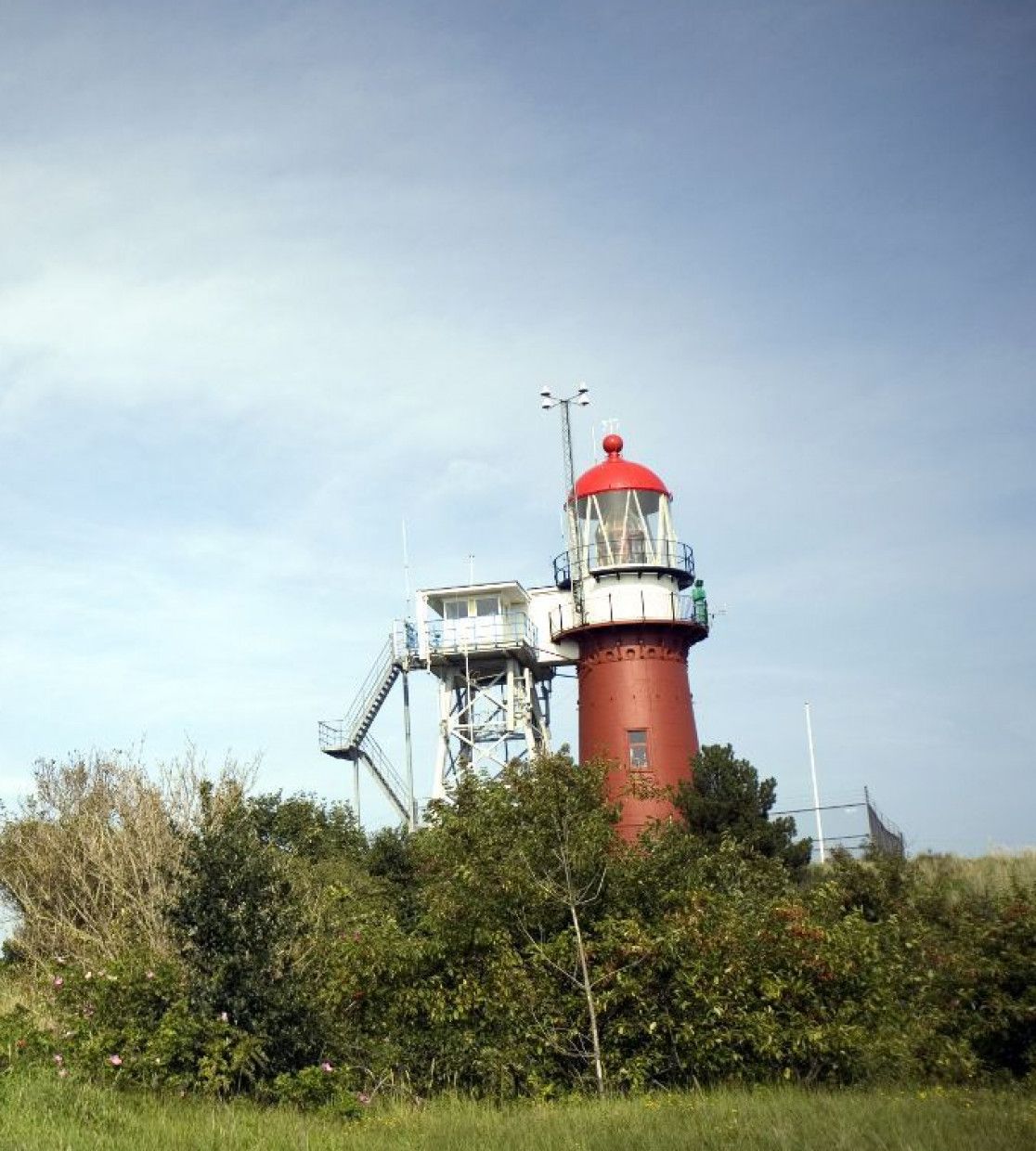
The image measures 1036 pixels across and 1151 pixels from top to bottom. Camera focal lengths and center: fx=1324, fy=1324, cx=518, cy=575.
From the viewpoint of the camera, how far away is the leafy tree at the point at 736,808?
33.8 meters

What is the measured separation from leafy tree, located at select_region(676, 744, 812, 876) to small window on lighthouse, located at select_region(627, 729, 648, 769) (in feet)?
6.79

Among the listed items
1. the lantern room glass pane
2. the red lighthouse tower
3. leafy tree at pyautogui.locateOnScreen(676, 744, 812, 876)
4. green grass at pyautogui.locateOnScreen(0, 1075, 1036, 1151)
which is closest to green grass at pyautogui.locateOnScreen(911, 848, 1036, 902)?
leafy tree at pyautogui.locateOnScreen(676, 744, 812, 876)

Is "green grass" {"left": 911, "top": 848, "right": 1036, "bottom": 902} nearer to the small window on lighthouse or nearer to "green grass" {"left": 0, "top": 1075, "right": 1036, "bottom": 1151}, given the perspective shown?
the small window on lighthouse

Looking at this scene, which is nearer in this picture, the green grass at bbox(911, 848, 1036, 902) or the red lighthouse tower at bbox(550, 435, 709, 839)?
the green grass at bbox(911, 848, 1036, 902)

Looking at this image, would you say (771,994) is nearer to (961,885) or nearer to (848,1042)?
(848,1042)

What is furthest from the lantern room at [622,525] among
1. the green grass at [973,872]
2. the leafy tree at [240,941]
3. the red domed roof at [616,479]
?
the leafy tree at [240,941]

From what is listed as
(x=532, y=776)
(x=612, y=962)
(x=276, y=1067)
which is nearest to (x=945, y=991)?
(x=612, y=962)

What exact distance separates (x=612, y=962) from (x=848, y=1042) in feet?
10.2

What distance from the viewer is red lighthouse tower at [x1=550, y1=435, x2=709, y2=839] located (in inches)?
1503

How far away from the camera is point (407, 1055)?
703 inches

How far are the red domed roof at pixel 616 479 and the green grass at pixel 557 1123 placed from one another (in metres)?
25.9

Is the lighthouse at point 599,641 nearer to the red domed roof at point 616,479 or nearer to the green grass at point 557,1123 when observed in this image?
the red domed roof at point 616,479

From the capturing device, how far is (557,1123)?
13.3 m

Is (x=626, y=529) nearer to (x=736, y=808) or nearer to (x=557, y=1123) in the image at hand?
(x=736, y=808)
